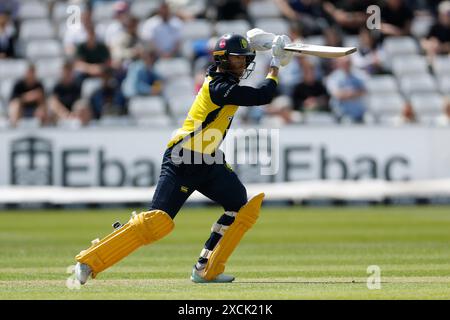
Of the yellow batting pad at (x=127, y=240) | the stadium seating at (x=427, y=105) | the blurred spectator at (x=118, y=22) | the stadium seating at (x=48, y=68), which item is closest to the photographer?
the yellow batting pad at (x=127, y=240)

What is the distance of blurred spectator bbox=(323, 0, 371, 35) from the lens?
73.2 feet

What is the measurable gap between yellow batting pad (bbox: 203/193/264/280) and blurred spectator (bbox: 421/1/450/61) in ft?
43.4

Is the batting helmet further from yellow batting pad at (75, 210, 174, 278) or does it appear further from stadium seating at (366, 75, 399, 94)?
stadium seating at (366, 75, 399, 94)

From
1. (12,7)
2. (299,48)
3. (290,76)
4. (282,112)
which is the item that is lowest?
(282,112)

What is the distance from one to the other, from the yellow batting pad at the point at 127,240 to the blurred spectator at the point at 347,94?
1171cm

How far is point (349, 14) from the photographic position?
2256cm

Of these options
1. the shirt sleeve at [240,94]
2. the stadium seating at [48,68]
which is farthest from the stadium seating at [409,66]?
the shirt sleeve at [240,94]

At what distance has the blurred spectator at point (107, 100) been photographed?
A: 20.5m

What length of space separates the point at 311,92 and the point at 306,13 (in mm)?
2542

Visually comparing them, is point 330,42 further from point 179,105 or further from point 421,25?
point 421,25

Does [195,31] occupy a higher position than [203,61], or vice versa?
[195,31]

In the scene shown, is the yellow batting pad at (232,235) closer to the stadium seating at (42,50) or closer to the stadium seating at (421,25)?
the stadium seating at (42,50)

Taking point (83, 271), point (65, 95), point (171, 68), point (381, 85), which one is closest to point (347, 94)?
point (381, 85)
